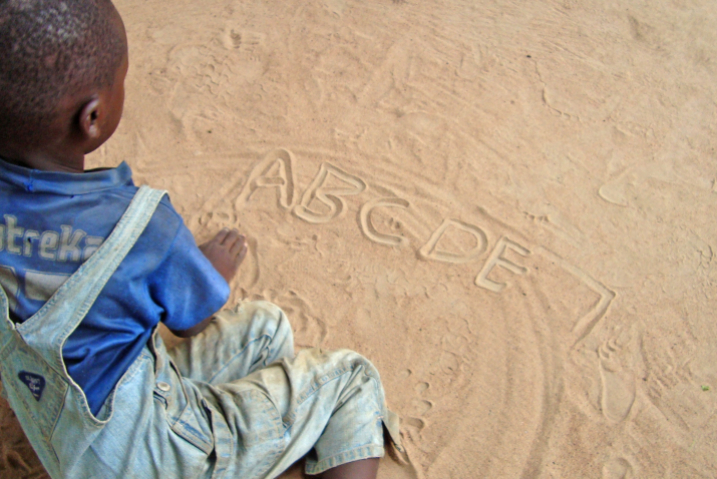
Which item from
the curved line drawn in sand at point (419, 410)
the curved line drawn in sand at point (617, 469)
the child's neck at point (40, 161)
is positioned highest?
the child's neck at point (40, 161)

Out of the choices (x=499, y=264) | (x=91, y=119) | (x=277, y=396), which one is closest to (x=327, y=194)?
(x=499, y=264)

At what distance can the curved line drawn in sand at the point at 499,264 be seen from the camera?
2480 millimetres

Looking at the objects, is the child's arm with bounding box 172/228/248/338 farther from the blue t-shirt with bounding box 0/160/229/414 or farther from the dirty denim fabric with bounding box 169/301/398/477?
the blue t-shirt with bounding box 0/160/229/414

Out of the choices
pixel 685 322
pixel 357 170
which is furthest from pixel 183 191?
pixel 685 322

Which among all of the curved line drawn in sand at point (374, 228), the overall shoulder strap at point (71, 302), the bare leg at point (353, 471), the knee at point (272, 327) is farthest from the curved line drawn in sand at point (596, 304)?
the overall shoulder strap at point (71, 302)

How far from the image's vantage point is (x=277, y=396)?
167cm

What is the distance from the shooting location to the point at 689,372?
7.35ft

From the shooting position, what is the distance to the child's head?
3.63 feet

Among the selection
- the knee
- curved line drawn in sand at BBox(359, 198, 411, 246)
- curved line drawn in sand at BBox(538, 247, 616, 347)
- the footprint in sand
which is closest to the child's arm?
the knee

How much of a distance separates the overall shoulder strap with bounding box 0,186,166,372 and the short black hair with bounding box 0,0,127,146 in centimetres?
28

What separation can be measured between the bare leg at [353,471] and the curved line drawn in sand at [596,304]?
105 cm

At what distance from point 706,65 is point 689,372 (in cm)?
215

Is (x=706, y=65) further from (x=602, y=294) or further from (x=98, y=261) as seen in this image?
(x=98, y=261)

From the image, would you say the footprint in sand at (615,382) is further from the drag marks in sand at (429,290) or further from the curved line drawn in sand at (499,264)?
the curved line drawn in sand at (499,264)
